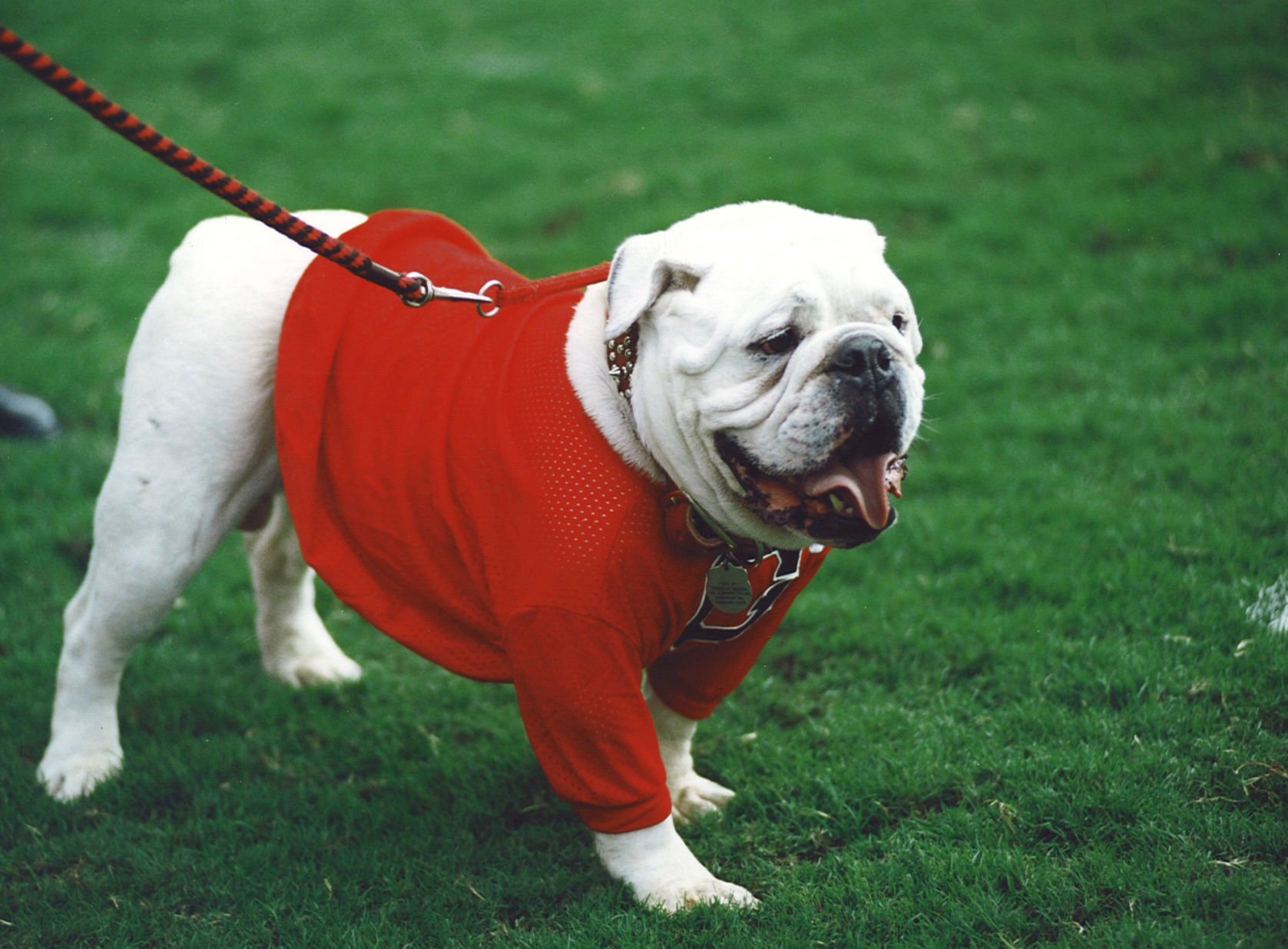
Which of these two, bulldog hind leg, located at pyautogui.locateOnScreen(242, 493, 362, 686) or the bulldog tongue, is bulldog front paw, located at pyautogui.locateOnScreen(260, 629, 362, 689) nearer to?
bulldog hind leg, located at pyautogui.locateOnScreen(242, 493, 362, 686)

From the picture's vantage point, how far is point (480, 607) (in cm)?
309

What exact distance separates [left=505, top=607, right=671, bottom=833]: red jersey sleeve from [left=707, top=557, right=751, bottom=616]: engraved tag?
0.23 meters

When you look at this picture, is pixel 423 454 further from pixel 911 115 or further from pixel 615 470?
pixel 911 115

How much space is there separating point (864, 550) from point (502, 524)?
7.27 feet

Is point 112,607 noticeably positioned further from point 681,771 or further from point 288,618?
point 681,771

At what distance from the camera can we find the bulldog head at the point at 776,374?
2600 millimetres

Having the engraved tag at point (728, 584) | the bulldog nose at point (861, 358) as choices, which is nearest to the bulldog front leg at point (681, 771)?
the engraved tag at point (728, 584)

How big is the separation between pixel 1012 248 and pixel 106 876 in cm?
549

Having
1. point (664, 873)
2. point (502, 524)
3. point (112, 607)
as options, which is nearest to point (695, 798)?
point (664, 873)

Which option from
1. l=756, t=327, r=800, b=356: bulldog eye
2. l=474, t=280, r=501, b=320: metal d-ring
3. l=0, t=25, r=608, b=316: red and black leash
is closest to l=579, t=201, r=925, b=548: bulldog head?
l=756, t=327, r=800, b=356: bulldog eye

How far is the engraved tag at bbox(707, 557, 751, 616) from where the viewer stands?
114 inches

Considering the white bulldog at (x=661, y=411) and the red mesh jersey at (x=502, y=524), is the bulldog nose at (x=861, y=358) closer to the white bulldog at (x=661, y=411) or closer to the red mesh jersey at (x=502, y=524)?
the white bulldog at (x=661, y=411)

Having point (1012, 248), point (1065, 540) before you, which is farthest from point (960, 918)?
point (1012, 248)

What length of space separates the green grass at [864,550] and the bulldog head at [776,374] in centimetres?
103
